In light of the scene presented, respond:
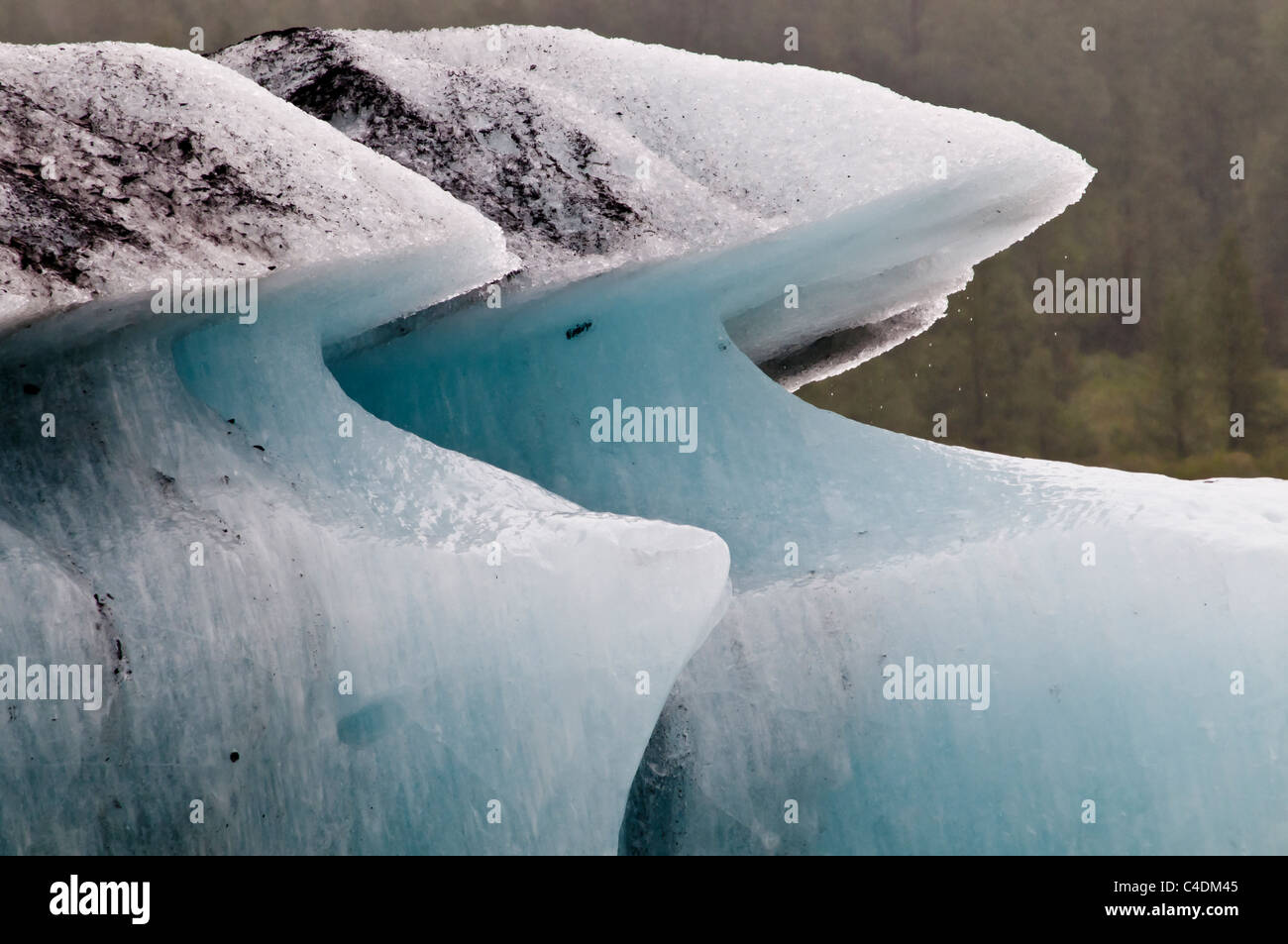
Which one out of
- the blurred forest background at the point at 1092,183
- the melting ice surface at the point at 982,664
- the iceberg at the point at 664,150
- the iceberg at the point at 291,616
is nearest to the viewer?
the iceberg at the point at 291,616

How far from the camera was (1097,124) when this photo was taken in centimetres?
1280

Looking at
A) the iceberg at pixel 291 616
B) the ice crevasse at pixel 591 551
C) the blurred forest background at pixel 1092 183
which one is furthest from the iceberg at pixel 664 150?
the blurred forest background at pixel 1092 183

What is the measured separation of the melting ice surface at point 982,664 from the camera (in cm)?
176

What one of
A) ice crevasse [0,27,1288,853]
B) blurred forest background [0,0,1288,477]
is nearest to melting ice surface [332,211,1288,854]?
ice crevasse [0,27,1288,853]

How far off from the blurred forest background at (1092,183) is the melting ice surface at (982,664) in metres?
9.92

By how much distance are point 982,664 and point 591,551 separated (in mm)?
542

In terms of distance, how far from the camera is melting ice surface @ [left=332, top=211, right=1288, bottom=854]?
176 centimetres

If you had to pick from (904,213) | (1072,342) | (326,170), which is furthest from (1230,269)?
(326,170)

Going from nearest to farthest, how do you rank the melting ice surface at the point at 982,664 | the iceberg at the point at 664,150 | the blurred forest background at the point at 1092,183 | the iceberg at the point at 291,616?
the iceberg at the point at 291,616 → the melting ice surface at the point at 982,664 → the iceberg at the point at 664,150 → the blurred forest background at the point at 1092,183

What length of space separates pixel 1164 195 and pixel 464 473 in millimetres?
12320

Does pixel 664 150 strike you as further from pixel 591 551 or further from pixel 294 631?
pixel 294 631

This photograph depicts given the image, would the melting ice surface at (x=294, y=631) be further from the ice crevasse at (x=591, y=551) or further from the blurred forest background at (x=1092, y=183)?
the blurred forest background at (x=1092, y=183)

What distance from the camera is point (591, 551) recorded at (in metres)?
1.70
